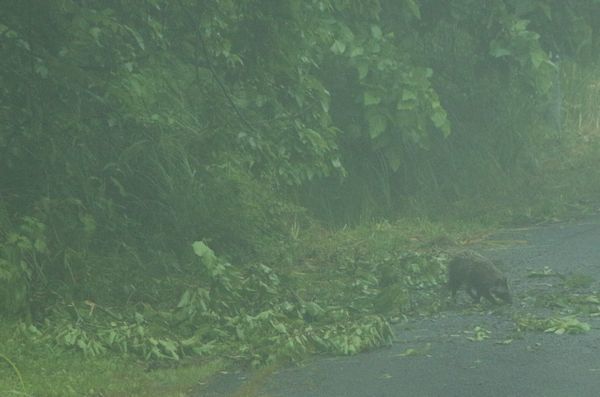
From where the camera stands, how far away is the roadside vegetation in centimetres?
850

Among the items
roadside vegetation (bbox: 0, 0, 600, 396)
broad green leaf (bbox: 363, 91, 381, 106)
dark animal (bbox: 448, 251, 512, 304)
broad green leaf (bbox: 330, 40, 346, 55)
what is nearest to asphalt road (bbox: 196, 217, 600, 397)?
dark animal (bbox: 448, 251, 512, 304)

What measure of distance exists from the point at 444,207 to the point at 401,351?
7.72 m

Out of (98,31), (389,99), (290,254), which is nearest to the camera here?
(98,31)

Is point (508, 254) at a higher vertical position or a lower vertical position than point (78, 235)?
lower

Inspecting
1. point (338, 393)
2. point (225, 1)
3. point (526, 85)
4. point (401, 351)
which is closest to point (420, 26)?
point (526, 85)

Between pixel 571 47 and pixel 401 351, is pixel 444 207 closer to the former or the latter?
pixel 571 47

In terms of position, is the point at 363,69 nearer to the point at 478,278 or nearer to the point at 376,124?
the point at 376,124

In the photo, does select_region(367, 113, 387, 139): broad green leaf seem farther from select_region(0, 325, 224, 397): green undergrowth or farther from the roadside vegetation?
select_region(0, 325, 224, 397): green undergrowth

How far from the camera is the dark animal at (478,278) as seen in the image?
9445 mm

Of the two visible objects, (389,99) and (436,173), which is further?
(436,173)

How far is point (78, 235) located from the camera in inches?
386

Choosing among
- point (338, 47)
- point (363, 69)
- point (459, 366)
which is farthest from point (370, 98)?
point (459, 366)

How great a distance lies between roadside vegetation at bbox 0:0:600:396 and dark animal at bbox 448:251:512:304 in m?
0.33

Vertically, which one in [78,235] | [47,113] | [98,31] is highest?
[98,31]
